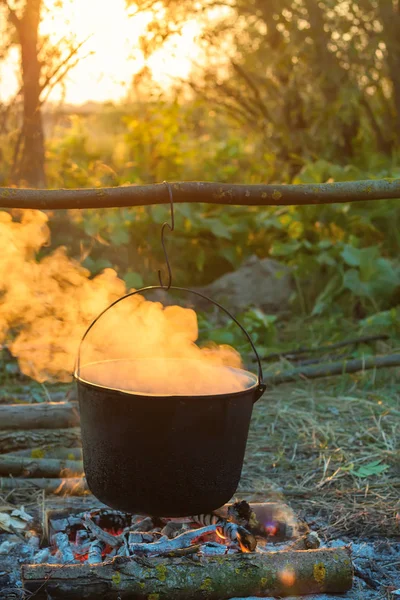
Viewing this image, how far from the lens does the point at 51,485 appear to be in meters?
2.97

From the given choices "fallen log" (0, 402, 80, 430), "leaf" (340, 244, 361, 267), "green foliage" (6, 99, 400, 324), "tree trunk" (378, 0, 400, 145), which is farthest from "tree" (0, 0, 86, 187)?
"tree trunk" (378, 0, 400, 145)

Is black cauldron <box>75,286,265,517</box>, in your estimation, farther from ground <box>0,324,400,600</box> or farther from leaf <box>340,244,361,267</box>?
leaf <box>340,244,361,267</box>

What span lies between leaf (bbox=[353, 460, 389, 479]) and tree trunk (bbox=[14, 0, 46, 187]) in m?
2.56

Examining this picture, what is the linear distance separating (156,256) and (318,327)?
5.70 feet

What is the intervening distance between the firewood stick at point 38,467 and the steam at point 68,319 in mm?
501

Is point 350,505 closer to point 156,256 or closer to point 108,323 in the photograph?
point 108,323

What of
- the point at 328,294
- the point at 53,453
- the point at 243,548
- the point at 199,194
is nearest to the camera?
the point at 199,194

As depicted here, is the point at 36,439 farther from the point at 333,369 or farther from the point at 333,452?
the point at 333,369

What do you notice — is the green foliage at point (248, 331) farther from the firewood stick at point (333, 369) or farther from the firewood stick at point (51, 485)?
the firewood stick at point (51, 485)

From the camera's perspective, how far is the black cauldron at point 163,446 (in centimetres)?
198

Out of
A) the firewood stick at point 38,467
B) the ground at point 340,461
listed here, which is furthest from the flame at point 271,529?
the firewood stick at point 38,467

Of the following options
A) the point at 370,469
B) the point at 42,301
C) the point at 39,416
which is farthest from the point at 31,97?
the point at 370,469

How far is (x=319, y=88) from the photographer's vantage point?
6.98 m

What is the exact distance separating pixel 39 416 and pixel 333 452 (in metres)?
1.49
